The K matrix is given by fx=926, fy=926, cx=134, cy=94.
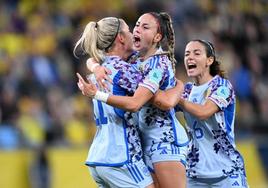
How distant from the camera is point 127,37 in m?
7.39

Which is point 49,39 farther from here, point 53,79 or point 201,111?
point 201,111

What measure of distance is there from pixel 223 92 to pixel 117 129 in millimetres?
1178

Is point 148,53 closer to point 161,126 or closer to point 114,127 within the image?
point 161,126

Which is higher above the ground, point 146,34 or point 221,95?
point 146,34

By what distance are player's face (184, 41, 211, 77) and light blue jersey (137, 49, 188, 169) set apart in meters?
0.56

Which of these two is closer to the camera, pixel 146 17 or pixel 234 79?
pixel 146 17

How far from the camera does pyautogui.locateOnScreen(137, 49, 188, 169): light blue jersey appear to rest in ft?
24.1

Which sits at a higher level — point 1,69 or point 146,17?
point 1,69

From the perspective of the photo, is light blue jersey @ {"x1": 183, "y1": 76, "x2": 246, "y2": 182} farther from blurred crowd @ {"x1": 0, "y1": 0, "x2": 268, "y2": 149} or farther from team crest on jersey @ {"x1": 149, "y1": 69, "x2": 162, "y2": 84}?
blurred crowd @ {"x1": 0, "y1": 0, "x2": 268, "y2": 149}

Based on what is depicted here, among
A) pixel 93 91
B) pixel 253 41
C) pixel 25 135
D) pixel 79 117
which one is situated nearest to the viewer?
pixel 93 91

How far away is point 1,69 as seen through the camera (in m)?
15.3

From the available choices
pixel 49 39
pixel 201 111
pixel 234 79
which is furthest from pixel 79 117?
pixel 201 111

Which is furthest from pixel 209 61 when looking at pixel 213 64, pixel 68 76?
pixel 68 76

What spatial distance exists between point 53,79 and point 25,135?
72.4 inches
